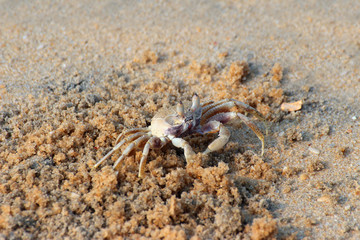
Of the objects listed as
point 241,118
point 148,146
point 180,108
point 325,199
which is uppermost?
point 180,108

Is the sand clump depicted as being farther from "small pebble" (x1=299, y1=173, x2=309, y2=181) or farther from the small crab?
"small pebble" (x1=299, y1=173, x2=309, y2=181)

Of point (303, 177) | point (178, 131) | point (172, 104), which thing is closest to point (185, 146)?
point (178, 131)

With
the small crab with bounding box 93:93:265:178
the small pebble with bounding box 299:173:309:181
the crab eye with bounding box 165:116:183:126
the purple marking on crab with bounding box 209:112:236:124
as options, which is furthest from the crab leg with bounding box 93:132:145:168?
the small pebble with bounding box 299:173:309:181

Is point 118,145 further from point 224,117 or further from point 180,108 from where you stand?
point 224,117

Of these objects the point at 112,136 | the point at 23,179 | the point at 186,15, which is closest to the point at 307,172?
the point at 112,136

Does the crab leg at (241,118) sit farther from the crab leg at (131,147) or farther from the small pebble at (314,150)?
the crab leg at (131,147)

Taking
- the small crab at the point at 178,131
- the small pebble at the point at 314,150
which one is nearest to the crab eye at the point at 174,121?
the small crab at the point at 178,131

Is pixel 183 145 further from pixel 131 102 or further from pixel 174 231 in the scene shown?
pixel 131 102
